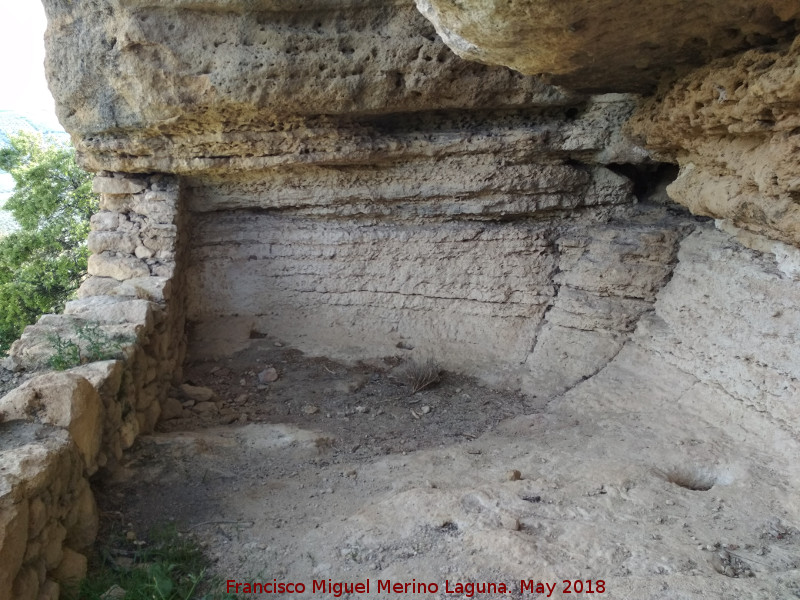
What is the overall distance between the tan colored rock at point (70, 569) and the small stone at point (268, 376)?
7.57 feet

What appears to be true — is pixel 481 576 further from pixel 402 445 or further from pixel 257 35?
pixel 257 35

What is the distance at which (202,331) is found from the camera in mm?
5117

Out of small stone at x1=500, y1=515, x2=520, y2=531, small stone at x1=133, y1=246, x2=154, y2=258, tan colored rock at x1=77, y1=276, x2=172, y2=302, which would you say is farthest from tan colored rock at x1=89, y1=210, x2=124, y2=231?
small stone at x1=500, y1=515, x2=520, y2=531

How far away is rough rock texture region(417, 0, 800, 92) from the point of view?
7.30 ft

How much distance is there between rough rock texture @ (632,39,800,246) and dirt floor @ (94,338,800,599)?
1.01 metres

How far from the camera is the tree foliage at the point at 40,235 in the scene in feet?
31.0

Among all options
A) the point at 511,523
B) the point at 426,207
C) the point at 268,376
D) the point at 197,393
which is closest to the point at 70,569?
the point at 511,523

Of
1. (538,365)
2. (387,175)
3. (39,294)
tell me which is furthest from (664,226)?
(39,294)

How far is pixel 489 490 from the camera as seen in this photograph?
109 inches

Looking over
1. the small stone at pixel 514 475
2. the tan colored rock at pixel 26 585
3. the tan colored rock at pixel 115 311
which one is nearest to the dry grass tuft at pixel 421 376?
the small stone at pixel 514 475

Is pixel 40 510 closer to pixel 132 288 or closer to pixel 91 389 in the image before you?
pixel 91 389

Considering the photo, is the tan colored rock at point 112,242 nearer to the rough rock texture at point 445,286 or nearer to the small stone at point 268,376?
the rough rock texture at point 445,286

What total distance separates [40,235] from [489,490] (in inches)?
373

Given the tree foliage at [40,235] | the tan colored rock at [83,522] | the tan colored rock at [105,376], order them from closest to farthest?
the tan colored rock at [83,522], the tan colored rock at [105,376], the tree foliage at [40,235]
